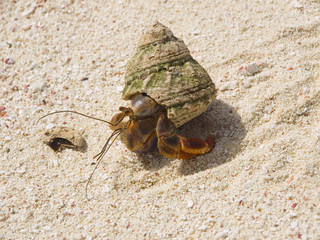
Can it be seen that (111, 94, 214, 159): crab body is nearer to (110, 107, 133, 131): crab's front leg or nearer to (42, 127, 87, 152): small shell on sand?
(110, 107, 133, 131): crab's front leg

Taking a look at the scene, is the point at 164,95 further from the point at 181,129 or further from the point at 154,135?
the point at 181,129

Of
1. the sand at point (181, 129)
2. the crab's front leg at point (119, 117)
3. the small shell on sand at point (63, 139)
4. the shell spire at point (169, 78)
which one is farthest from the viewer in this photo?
Result: the small shell on sand at point (63, 139)

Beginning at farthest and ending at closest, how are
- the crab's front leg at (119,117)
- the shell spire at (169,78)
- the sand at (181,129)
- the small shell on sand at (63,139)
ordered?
the small shell on sand at (63,139) < the crab's front leg at (119,117) < the shell spire at (169,78) < the sand at (181,129)

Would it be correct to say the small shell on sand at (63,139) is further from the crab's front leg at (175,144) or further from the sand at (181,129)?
the crab's front leg at (175,144)

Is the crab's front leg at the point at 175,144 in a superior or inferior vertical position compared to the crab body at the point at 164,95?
inferior

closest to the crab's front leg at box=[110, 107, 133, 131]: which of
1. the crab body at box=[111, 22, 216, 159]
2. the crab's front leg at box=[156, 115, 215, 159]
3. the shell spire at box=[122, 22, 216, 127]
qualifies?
the crab body at box=[111, 22, 216, 159]

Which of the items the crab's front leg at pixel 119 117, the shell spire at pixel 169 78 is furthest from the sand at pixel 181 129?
the shell spire at pixel 169 78

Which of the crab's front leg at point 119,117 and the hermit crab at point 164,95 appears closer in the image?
the hermit crab at point 164,95
